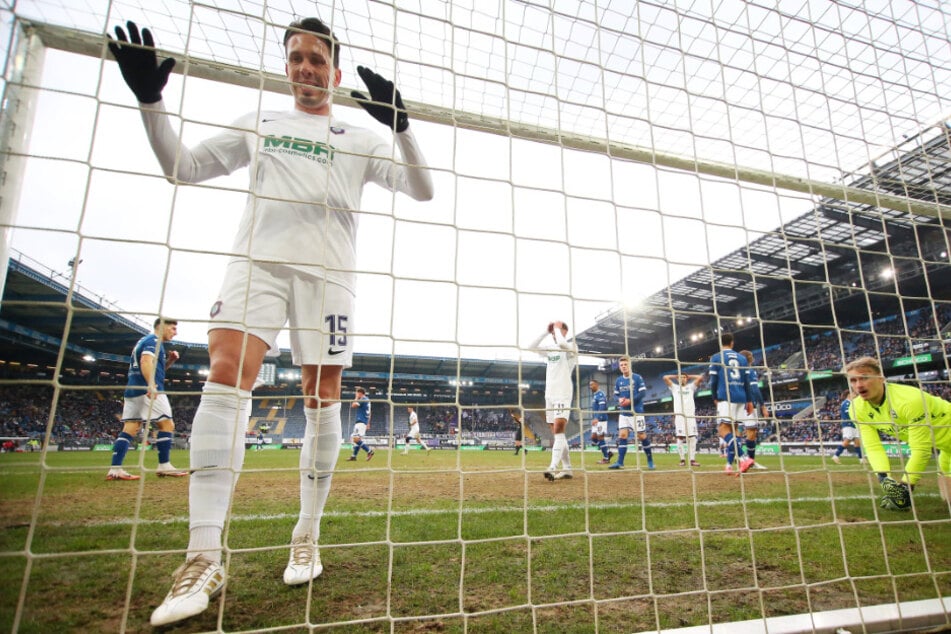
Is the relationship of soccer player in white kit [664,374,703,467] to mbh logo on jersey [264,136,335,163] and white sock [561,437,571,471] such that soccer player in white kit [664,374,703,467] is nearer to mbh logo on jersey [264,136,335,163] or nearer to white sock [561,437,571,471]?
white sock [561,437,571,471]

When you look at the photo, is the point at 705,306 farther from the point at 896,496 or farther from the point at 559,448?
the point at 896,496

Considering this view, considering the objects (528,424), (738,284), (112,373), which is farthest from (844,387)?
(112,373)

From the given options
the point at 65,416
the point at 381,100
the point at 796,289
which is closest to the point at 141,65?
the point at 381,100

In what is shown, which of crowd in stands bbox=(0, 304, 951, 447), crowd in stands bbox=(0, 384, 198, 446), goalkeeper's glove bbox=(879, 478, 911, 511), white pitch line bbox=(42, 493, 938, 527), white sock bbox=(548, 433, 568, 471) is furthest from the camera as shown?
crowd in stands bbox=(0, 384, 198, 446)

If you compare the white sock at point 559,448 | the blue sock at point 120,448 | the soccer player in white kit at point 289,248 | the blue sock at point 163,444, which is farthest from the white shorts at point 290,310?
the blue sock at point 120,448

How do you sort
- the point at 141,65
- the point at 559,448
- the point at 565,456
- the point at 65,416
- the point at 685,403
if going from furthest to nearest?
the point at 65,416 < the point at 685,403 < the point at 565,456 < the point at 559,448 < the point at 141,65

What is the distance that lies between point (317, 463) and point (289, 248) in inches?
34.8

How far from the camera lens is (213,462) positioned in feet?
5.24

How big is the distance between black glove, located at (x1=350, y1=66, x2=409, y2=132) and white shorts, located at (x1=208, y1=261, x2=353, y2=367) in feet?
2.30

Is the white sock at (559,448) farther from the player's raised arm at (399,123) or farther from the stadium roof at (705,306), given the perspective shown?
the stadium roof at (705,306)

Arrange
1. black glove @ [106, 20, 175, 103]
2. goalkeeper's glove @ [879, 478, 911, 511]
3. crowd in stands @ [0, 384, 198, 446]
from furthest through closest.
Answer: crowd in stands @ [0, 384, 198, 446] → goalkeeper's glove @ [879, 478, 911, 511] → black glove @ [106, 20, 175, 103]

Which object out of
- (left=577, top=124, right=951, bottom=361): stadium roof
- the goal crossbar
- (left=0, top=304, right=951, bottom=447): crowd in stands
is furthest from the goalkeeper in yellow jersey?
(left=0, top=304, right=951, bottom=447): crowd in stands

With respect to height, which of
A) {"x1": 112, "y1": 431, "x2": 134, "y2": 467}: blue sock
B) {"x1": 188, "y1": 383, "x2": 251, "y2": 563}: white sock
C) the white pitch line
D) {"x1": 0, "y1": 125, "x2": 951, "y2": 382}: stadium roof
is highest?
{"x1": 0, "y1": 125, "x2": 951, "y2": 382}: stadium roof

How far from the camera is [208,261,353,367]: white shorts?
1706 mm
